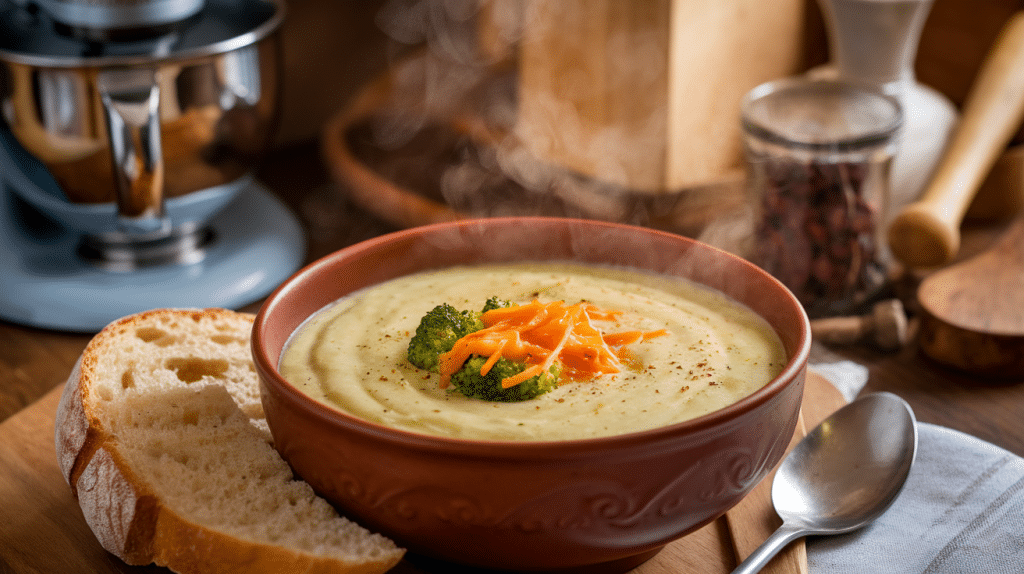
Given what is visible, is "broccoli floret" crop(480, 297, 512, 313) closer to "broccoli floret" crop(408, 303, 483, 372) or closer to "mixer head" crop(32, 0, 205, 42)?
"broccoli floret" crop(408, 303, 483, 372)

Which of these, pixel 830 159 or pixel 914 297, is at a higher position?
pixel 830 159

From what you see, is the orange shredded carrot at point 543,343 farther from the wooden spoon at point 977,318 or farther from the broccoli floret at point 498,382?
the wooden spoon at point 977,318

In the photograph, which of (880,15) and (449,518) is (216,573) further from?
(880,15)

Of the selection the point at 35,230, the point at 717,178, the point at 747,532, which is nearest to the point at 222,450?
the point at 747,532

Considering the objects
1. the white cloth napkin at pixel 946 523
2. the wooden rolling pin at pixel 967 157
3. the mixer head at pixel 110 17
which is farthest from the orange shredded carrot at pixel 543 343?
the mixer head at pixel 110 17

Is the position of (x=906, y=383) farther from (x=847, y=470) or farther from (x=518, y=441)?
(x=518, y=441)

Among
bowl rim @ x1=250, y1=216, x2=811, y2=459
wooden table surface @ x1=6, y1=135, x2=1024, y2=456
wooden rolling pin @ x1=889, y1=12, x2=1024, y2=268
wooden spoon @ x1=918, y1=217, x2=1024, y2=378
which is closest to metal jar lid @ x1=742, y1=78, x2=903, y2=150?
wooden rolling pin @ x1=889, y1=12, x2=1024, y2=268

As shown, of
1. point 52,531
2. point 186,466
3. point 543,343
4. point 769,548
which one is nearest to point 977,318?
point 769,548
